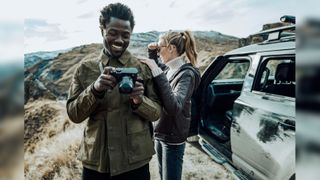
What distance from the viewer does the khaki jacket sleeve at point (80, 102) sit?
1.07 m

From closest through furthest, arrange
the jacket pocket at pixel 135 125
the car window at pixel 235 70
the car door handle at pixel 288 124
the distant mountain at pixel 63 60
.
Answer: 1. the jacket pocket at pixel 135 125
2. the car door handle at pixel 288 124
3. the distant mountain at pixel 63 60
4. the car window at pixel 235 70

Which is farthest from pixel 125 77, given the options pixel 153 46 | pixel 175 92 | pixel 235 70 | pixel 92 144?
pixel 235 70

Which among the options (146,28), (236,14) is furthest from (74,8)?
(236,14)

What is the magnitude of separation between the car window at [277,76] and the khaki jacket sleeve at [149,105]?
611 mm

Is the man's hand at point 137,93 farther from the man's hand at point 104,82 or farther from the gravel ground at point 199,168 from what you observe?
the gravel ground at point 199,168

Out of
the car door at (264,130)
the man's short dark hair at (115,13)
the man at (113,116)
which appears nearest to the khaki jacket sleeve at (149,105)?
the man at (113,116)

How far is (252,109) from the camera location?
1501mm

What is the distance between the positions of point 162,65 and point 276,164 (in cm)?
65

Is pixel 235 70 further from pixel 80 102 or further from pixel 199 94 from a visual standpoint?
pixel 80 102

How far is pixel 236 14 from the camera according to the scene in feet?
4.97

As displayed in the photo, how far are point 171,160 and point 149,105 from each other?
44cm

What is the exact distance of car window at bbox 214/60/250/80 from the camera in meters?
1.71

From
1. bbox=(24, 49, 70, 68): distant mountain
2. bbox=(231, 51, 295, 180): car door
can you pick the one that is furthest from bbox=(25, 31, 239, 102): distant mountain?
bbox=(231, 51, 295, 180): car door

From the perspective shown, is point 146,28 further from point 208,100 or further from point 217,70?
point 208,100
